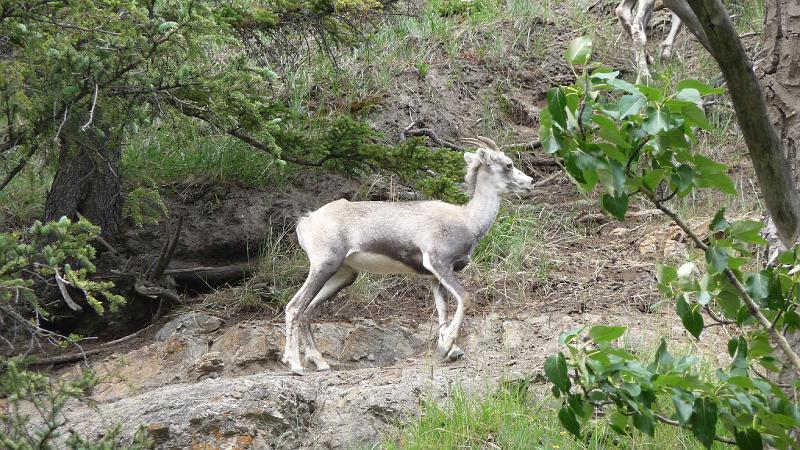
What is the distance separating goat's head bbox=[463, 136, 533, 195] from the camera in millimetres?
8836

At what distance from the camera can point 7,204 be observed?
10961 mm

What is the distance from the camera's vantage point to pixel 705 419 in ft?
11.1

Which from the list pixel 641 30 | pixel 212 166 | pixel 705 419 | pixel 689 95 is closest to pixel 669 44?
pixel 641 30

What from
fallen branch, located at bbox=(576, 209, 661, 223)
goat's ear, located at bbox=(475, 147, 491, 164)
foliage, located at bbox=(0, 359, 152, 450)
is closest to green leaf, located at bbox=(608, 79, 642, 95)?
foliage, located at bbox=(0, 359, 152, 450)

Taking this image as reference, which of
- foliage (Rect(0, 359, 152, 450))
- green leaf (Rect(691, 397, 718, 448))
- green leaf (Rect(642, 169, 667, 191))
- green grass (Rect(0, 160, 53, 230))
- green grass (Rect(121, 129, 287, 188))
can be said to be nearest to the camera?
green leaf (Rect(691, 397, 718, 448))

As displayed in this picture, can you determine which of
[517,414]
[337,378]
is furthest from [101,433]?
[517,414]

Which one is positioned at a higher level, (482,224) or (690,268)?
(690,268)

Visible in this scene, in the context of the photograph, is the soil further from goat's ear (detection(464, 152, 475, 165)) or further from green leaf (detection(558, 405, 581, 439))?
green leaf (detection(558, 405, 581, 439))

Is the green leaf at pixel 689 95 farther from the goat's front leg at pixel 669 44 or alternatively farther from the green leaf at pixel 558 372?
the goat's front leg at pixel 669 44

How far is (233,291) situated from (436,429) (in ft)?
13.6

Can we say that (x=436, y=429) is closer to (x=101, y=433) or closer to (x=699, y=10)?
(x=101, y=433)

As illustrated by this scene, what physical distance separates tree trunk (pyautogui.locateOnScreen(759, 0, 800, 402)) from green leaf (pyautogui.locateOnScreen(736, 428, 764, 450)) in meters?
0.73

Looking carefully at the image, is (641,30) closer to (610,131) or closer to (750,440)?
(610,131)

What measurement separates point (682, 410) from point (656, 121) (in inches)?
39.9
